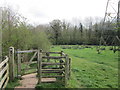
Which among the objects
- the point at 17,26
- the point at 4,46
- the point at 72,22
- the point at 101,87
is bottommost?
the point at 101,87

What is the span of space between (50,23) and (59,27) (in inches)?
171

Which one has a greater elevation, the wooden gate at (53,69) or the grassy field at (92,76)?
the wooden gate at (53,69)

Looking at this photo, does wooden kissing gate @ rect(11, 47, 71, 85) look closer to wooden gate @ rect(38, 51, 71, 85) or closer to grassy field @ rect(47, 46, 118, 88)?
wooden gate @ rect(38, 51, 71, 85)

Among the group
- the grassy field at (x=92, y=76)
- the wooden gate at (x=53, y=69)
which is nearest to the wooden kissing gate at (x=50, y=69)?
the wooden gate at (x=53, y=69)

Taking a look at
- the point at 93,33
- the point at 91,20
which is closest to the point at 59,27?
the point at 93,33

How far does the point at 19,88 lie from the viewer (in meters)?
4.33

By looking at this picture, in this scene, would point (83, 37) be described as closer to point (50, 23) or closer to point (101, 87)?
point (50, 23)

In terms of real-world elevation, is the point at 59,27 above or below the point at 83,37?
above

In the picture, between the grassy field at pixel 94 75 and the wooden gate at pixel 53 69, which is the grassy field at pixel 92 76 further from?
the wooden gate at pixel 53 69

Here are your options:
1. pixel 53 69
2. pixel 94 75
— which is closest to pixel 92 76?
pixel 94 75

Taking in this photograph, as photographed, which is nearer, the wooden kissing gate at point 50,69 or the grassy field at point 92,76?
the wooden kissing gate at point 50,69

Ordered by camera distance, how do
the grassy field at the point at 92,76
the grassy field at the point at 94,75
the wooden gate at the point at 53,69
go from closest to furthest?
the wooden gate at the point at 53,69
the grassy field at the point at 92,76
the grassy field at the point at 94,75

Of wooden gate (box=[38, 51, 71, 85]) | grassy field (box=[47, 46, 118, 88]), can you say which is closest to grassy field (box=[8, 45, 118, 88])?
grassy field (box=[47, 46, 118, 88])

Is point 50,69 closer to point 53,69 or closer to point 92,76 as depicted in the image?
point 53,69
